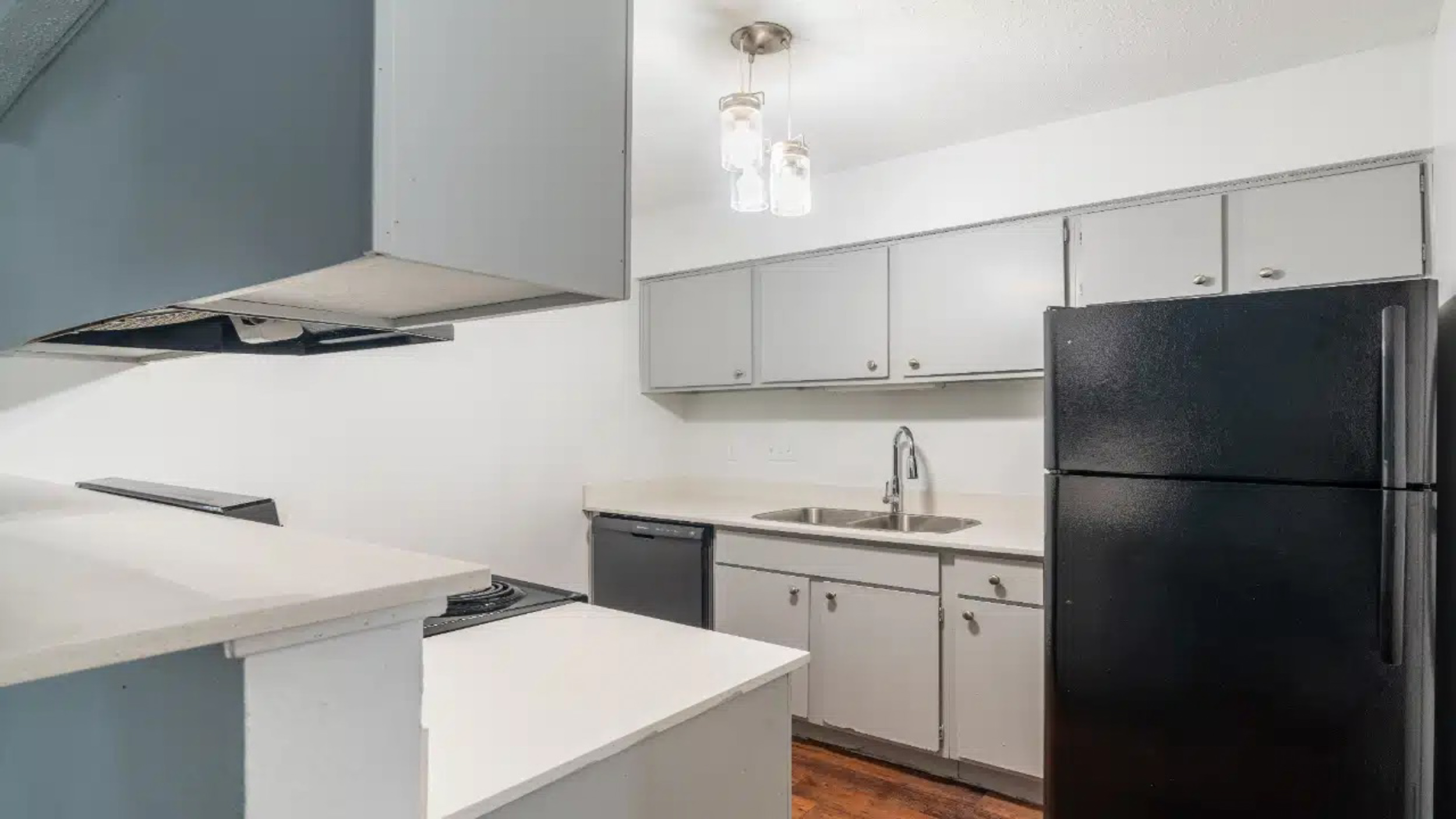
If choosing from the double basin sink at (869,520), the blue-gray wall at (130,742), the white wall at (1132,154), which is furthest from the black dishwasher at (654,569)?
the blue-gray wall at (130,742)

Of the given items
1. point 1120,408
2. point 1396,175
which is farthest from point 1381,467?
point 1396,175

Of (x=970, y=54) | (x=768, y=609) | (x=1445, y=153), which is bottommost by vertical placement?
(x=768, y=609)

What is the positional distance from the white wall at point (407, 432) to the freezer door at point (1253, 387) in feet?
6.73

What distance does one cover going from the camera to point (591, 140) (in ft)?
2.24

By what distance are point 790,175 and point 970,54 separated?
2.29 ft

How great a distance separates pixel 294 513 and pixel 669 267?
1955 millimetres

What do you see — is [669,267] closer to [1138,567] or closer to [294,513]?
[294,513]

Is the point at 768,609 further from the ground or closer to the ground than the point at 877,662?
further from the ground

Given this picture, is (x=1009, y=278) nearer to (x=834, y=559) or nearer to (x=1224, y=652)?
(x=834, y=559)

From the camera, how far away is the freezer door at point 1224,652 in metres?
1.50

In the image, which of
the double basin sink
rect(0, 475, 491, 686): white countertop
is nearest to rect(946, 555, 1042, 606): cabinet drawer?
the double basin sink

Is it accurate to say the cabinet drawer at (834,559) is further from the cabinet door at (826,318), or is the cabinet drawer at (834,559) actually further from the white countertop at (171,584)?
the white countertop at (171,584)

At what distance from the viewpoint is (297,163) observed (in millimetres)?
522

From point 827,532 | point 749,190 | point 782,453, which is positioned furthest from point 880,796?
point 749,190
